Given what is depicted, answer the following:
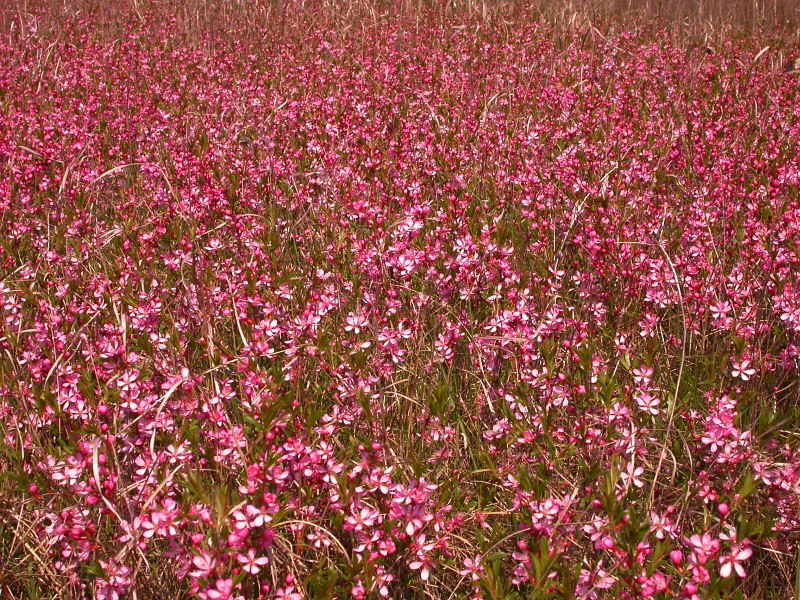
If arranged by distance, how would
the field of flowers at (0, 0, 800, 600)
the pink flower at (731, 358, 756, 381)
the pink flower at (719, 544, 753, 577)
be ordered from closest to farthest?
the pink flower at (719, 544, 753, 577)
the field of flowers at (0, 0, 800, 600)
the pink flower at (731, 358, 756, 381)

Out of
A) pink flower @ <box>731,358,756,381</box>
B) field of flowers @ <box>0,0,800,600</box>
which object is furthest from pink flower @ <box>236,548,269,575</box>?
pink flower @ <box>731,358,756,381</box>

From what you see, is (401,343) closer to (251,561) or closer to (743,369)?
(743,369)

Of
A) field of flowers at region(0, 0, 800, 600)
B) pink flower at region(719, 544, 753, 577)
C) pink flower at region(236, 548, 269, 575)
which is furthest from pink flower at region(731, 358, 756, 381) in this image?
pink flower at region(236, 548, 269, 575)

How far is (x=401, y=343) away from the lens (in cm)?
350

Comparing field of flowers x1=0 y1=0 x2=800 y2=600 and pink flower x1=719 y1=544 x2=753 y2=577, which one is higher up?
pink flower x1=719 y1=544 x2=753 y2=577

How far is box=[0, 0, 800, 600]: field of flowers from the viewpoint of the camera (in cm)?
229

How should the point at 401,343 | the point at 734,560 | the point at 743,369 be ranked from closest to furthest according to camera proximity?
the point at 734,560 < the point at 743,369 < the point at 401,343

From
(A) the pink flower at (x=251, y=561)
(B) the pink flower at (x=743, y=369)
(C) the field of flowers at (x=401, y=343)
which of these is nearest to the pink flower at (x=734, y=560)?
(C) the field of flowers at (x=401, y=343)

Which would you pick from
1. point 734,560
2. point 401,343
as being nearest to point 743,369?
point 734,560

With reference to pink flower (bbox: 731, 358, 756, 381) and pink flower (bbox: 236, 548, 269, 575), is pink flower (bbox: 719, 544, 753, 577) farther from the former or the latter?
pink flower (bbox: 236, 548, 269, 575)

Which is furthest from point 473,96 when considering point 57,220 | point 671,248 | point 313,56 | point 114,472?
point 114,472

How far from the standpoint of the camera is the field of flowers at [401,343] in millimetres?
2285

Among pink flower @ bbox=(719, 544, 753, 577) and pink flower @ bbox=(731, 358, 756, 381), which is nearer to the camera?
pink flower @ bbox=(719, 544, 753, 577)

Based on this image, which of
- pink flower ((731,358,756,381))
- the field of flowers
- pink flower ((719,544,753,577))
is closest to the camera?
pink flower ((719,544,753,577))
